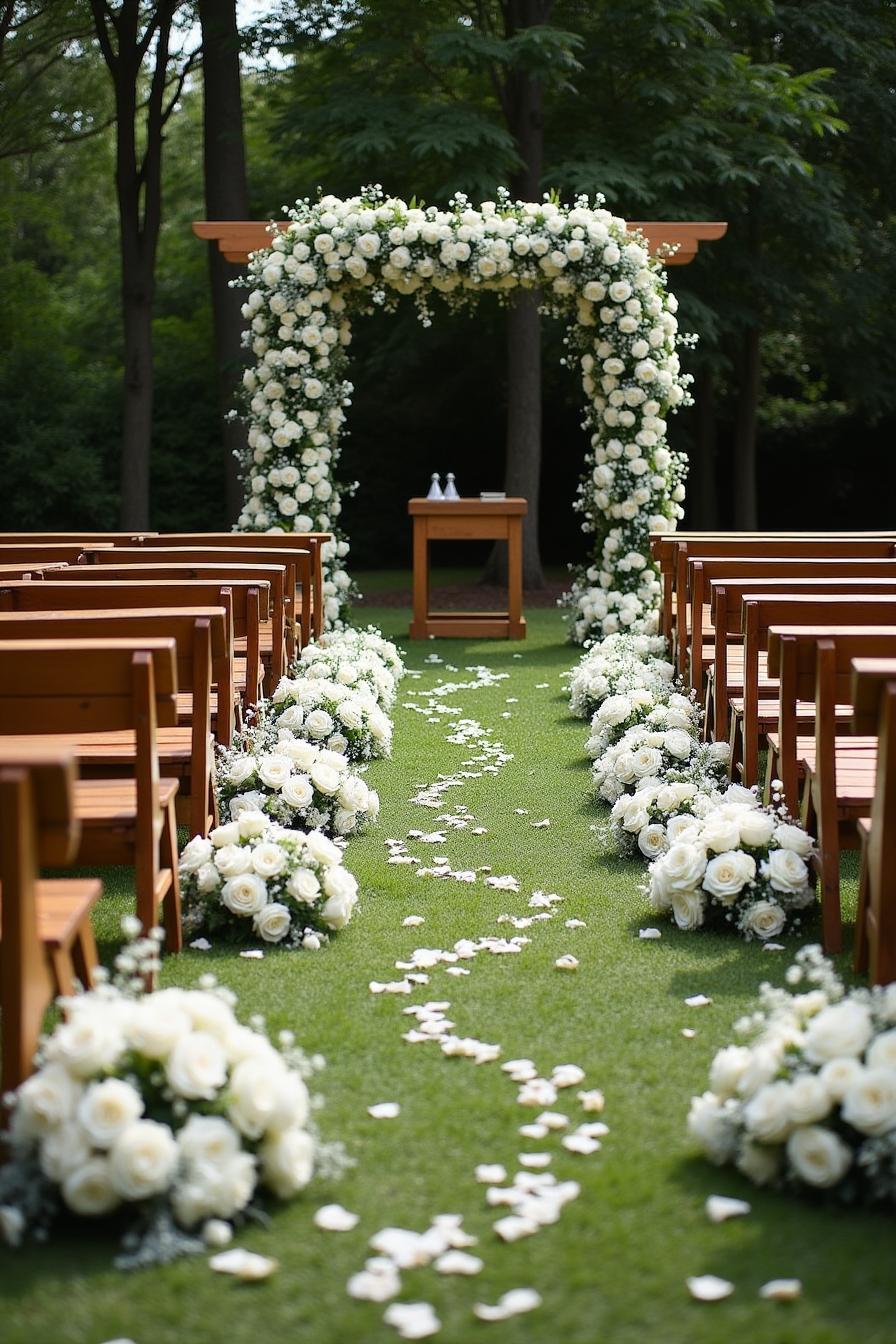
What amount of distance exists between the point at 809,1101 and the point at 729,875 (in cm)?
207

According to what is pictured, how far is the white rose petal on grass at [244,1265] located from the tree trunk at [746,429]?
20.4 m

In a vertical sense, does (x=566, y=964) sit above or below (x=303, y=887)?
below

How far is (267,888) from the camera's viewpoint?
5.37 meters

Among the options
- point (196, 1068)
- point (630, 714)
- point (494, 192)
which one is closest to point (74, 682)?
point (196, 1068)

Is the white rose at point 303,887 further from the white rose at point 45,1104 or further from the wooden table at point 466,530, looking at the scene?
the wooden table at point 466,530

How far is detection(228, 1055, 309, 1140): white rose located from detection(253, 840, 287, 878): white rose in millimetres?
2028

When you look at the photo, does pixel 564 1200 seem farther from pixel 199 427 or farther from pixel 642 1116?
pixel 199 427

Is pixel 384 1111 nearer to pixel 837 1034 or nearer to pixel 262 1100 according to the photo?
pixel 262 1100

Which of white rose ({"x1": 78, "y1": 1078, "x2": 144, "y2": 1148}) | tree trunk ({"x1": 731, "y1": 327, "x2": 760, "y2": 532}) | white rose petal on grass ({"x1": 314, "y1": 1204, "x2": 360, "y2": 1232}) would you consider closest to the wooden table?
tree trunk ({"x1": 731, "y1": 327, "x2": 760, "y2": 532})

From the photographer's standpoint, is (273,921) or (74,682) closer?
(74,682)

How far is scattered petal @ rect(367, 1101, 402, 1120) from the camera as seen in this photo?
3789mm

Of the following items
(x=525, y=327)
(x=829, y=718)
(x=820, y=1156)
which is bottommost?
(x=820, y=1156)

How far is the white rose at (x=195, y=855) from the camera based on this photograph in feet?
17.9

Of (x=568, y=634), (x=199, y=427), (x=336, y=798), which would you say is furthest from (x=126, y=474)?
(x=336, y=798)
